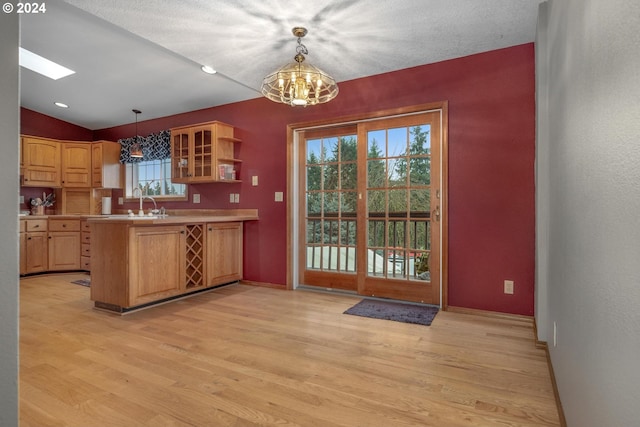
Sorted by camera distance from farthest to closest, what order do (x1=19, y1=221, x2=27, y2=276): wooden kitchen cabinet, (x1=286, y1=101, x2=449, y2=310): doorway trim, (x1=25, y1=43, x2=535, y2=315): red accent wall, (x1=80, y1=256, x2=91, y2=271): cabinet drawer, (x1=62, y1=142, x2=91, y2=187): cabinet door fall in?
(x1=62, y1=142, x2=91, y2=187): cabinet door, (x1=80, y1=256, x2=91, y2=271): cabinet drawer, (x1=19, y1=221, x2=27, y2=276): wooden kitchen cabinet, (x1=286, y1=101, x2=449, y2=310): doorway trim, (x1=25, y1=43, x2=535, y2=315): red accent wall

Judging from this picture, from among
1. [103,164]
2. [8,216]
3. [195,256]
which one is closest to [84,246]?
[103,164]

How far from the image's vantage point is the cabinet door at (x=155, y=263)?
3203mm

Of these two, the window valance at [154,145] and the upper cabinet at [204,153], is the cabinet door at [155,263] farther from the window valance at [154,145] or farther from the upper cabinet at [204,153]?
the window valance at [154,145]

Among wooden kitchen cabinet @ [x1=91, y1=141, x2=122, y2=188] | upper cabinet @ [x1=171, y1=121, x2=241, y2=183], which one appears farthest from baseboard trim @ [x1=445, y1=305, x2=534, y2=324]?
wooden kitchen cabinet @ [x1=91, y1=141, x2=122, y2=188]

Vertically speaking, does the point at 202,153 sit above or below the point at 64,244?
above

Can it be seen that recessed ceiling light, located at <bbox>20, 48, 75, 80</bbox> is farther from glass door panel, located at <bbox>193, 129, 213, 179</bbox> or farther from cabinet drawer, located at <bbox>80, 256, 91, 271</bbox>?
cabinet drawer, located at <bbox>80, 256, 91, 271</bbox>

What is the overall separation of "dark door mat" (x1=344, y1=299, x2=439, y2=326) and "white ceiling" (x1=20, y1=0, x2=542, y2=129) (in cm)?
243

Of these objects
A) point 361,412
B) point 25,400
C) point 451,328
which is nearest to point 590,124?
point 361,412

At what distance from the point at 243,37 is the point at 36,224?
447cm

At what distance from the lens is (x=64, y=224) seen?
5.37m

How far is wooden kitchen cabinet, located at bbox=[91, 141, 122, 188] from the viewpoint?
18.8 ft

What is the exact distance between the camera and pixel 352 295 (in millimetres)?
3898

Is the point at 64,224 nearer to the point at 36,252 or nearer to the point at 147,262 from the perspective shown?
the point at 36,252

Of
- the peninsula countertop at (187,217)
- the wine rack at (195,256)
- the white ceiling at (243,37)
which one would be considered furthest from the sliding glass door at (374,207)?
the wine rack at (195,256)
